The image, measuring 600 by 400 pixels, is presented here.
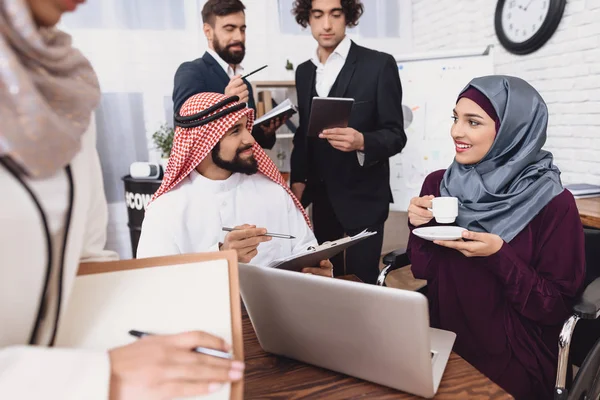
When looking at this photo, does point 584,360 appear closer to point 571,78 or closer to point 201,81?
point 201,81

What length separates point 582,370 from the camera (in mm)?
1188

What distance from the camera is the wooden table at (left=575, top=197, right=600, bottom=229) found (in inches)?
76.1

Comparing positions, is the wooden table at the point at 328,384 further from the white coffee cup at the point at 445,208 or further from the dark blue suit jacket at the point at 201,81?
the dark blue suit jacket at the point at 201,81

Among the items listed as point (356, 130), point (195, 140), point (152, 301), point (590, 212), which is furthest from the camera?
point (356, 130)

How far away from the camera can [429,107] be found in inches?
123

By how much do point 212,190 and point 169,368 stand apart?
1187 millimetres

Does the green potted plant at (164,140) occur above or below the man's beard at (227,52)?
below

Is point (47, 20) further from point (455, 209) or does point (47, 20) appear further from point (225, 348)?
point (455, 209)

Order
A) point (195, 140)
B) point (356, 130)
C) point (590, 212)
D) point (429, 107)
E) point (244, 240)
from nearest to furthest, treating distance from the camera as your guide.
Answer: point (244, 240) → point (195, 140) → point (590, 212) → point (356, 130) → point (429, 107)

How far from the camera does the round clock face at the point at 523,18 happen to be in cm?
269

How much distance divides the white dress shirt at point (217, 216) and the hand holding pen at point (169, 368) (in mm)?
925

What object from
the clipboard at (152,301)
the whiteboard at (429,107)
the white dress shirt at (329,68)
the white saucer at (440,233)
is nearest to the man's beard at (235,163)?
the white saucer at (440,233)

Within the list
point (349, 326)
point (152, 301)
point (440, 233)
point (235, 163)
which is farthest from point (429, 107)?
point (152, 301)

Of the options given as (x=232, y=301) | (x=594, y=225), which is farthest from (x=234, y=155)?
(x=594, y=225)
